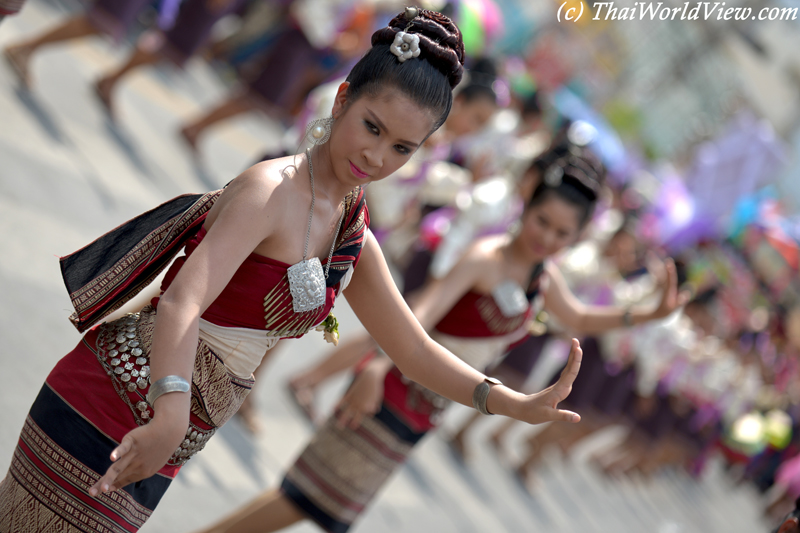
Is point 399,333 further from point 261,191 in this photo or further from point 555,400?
point 261,191

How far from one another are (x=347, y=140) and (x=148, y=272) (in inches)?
21.2

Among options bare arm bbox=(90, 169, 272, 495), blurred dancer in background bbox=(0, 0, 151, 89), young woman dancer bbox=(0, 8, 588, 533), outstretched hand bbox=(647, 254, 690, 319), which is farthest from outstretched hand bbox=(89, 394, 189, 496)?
blurred dancer in background bbox=(0, 0, 151, 89)

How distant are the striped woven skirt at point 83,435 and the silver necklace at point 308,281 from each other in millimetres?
251

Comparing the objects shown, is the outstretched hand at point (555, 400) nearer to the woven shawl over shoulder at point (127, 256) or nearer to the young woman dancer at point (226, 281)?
the young woman dancer at point (226, 281)

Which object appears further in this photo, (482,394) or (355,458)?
(355,458)

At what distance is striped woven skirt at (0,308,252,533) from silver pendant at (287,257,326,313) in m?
0.25

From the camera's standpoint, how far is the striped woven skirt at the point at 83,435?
174 centimetres

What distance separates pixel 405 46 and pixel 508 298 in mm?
1538

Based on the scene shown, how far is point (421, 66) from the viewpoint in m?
1.79

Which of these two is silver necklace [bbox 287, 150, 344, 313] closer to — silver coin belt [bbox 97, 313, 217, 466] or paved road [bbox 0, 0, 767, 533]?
silver coin belt [bbox 97, 313, 217, 466]

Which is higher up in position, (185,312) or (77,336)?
(185,312)

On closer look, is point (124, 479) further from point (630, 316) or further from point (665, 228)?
point (665, 228)

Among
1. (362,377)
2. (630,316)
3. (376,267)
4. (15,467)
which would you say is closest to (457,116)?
(630,316)

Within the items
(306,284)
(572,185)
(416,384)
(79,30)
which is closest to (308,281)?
(306,284)
